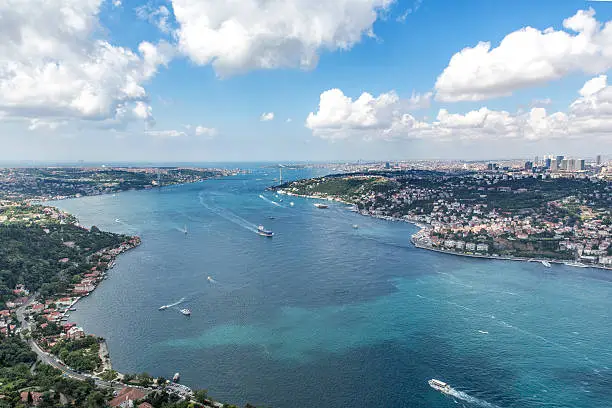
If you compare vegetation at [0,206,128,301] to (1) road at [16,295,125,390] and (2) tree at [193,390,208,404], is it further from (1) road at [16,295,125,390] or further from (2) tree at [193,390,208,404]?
(2) tree at [193,390,208,404]

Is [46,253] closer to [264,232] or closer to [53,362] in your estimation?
[53,362]

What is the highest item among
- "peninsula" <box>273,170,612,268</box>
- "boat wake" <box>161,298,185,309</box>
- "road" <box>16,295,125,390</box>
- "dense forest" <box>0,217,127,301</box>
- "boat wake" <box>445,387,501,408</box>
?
"peninsula" <box>273,170,612,268</box>

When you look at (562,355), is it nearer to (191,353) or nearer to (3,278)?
(191,353)

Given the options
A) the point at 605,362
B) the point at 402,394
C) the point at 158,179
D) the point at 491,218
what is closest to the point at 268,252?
the point at 402,394

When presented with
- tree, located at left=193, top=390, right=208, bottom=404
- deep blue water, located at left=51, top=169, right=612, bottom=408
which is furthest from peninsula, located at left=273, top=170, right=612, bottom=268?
tree, located at left=193, top=390, right=208, bottom=404

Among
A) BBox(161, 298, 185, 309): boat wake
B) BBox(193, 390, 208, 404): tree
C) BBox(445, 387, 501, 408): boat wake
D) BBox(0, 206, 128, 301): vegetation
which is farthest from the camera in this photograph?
BBox(0, 206, 128, 301): vegetation
